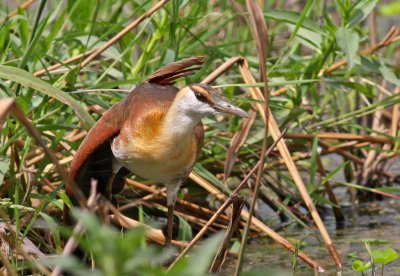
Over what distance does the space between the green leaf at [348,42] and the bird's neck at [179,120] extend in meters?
0.74

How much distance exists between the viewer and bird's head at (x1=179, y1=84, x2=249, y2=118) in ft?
9.44

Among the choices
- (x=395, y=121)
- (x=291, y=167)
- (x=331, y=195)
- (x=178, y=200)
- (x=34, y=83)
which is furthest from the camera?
(x=395, y=121)

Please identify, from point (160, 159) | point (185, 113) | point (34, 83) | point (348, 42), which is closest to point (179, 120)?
point (185, 113)

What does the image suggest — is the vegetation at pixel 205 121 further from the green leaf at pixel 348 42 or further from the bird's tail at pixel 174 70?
the bird's tail at pixel 174 70

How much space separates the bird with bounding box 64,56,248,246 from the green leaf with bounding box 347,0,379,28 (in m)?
0.75

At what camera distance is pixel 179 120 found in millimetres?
3014

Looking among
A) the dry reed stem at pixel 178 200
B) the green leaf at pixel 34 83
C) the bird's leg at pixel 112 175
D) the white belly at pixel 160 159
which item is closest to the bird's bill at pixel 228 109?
the white belly at pixel 160 159

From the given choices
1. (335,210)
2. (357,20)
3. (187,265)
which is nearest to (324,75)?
(357,20)

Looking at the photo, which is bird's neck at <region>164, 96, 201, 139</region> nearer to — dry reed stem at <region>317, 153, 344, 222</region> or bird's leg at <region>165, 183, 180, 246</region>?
bird's leg at <region>165, 183, 180, 246</region>

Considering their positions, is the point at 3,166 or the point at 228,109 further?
the point at 3,166

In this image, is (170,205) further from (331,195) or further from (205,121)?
(331,195)

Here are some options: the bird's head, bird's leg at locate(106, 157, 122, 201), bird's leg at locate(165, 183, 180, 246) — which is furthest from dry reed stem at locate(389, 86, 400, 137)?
the bird's head

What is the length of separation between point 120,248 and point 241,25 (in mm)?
3823

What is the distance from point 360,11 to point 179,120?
1.04 metres
